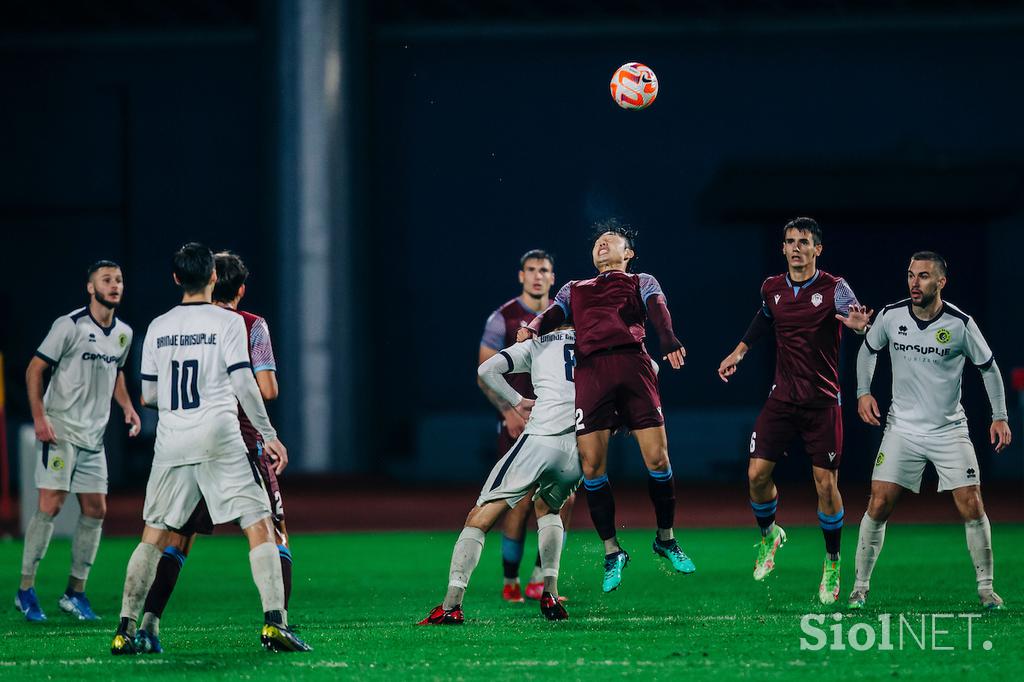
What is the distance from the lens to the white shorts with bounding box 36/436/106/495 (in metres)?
9.12

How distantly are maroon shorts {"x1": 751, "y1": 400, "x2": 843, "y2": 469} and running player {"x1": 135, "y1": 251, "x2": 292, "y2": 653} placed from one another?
3242 millimetres

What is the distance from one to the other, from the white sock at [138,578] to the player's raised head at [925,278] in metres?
4.78

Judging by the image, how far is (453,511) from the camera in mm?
17688

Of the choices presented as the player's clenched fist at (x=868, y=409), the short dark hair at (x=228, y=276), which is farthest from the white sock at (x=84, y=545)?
the player's clenched fist at (x=868, y=409)

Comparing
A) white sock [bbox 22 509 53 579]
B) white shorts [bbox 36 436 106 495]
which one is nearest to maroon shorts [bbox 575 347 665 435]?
white shorts [bbox 36 436 106 495]

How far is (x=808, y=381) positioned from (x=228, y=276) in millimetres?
3848

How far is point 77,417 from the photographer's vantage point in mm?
9227

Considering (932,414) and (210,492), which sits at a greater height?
(932,414)

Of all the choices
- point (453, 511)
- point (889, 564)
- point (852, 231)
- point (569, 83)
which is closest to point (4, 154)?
point (569, 83)

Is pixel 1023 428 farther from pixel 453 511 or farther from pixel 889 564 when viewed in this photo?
pixel 889 564

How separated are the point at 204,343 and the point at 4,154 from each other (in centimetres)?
2019

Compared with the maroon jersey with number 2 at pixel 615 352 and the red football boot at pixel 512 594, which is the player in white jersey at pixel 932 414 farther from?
the red football boot at pixel 512 594

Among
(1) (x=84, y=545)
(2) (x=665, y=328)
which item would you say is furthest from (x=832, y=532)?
(1) (x=84, y=545)

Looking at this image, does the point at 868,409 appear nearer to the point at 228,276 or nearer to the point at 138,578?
the point at 228,276
